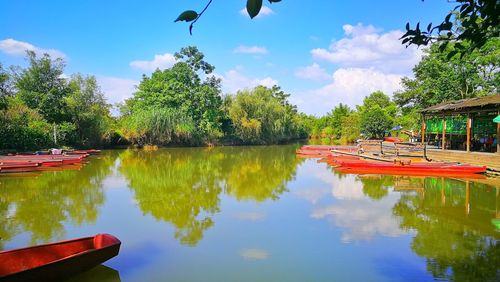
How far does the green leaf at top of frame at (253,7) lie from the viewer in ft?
4.88

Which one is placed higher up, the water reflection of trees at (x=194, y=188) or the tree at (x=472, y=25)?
the tree at (x=472, y=25)

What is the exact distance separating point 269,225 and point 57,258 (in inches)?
162

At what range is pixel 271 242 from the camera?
6.40m

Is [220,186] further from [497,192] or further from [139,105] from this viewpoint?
[139,105]

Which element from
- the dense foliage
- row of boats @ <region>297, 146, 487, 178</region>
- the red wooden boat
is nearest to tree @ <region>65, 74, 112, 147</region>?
the dense foliage

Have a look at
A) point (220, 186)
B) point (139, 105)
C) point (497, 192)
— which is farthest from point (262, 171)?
point (139, 105)

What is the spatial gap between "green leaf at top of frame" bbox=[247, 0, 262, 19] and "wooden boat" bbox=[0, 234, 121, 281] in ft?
12.7

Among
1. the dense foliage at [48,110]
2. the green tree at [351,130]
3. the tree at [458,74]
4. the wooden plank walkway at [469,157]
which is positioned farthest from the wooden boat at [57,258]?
the green tree at [351,130]

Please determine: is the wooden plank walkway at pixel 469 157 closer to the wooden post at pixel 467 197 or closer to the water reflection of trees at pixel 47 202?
the wooden post at pixel 467 197

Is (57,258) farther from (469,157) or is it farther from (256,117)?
(256,117)

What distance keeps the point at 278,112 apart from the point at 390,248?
32.5 m

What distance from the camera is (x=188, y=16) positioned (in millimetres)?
1590

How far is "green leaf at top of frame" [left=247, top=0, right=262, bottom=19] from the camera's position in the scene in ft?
4.88

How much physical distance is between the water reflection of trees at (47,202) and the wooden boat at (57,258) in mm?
2138
